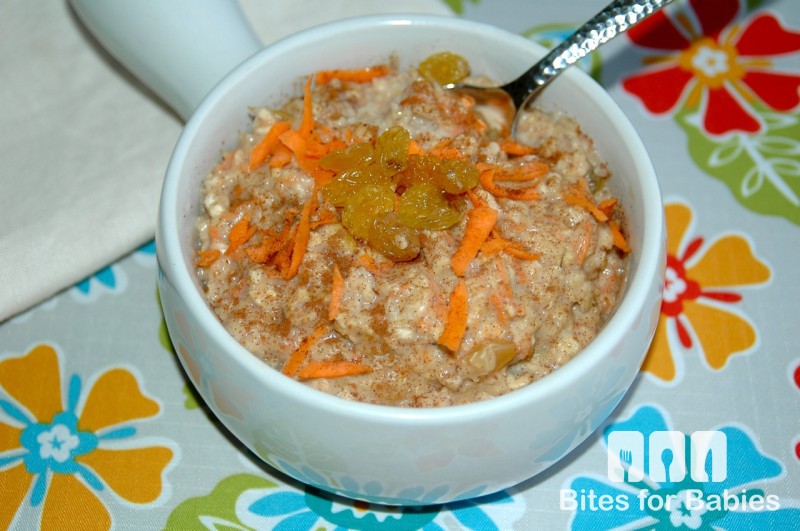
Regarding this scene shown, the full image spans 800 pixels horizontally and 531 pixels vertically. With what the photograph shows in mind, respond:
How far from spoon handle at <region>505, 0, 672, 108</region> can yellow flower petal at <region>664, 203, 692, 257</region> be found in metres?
0.53

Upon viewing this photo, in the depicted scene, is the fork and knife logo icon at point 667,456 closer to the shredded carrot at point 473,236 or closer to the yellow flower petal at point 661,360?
the yellow flower petal at point 661,360

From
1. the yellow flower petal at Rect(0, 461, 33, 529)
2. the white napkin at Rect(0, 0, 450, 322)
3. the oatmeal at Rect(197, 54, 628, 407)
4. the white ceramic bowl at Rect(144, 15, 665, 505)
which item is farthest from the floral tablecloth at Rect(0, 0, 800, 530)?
the oatmeal at Rect(197, 54, 628, 407)

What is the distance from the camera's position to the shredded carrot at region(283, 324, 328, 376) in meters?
1.43

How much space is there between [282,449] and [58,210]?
3.07 feet

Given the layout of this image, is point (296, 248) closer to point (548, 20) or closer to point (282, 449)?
point (282, 449)

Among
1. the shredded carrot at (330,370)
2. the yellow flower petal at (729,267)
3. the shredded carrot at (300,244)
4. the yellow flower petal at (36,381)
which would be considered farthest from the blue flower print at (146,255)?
the yellow flower petal at (729,267)

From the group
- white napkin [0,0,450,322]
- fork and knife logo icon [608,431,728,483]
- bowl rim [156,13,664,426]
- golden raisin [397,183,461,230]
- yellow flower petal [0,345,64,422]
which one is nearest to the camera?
bowl rim [156,13,664,426]

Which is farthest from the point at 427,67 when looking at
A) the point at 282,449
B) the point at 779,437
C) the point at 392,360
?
the point at 779,437

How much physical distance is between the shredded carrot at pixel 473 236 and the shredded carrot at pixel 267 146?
1.36ft

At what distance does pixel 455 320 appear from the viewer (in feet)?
4.65

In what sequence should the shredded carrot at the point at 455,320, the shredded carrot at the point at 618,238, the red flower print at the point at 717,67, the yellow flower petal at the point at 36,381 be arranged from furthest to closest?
the red flower print at the point at 717,67 → the yellow flower petal at the point at 36,381 → the shredded carrot at the point at 618,238 → the shredded carrot at the point at 455,320

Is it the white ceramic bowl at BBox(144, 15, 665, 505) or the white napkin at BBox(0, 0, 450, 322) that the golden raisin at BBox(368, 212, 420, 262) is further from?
the white napkin at BBox(0, 0, 450, 322)

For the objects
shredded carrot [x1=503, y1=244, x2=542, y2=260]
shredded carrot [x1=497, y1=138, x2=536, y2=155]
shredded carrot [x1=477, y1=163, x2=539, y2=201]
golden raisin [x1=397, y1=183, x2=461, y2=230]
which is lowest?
golden raisin [x1=397, y1=183, x2=461, y2=230]

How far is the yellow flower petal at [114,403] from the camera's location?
1813mm
